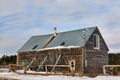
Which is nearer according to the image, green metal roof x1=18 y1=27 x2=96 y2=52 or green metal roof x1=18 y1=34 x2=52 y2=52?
green metal roof x1=18 y1=27 x2=96 y2=52

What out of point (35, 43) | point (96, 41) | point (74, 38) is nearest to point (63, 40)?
point (74, 38)

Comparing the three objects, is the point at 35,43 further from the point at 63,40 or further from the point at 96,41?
the point at 96,41

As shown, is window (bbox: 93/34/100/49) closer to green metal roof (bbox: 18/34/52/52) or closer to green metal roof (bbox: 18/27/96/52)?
green metal roof (bbox: 18/27/96/52)

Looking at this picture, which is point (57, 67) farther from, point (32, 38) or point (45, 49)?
point (32, 38)

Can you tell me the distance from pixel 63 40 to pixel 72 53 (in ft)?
11.4

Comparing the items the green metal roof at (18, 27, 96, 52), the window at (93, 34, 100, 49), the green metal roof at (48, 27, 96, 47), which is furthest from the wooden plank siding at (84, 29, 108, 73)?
the green metal roof at (18, 27, 96, 52)

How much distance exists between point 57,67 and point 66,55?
2233 millimetres

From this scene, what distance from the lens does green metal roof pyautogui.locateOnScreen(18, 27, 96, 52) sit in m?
39.6

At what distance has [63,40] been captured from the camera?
42.2 meters

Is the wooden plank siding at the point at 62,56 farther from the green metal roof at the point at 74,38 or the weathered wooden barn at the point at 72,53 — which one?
the green metal roof at the point at 74,38

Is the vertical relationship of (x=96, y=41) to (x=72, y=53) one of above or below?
above

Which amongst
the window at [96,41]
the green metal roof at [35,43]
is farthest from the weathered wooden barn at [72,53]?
the green metal roof at [35,43]

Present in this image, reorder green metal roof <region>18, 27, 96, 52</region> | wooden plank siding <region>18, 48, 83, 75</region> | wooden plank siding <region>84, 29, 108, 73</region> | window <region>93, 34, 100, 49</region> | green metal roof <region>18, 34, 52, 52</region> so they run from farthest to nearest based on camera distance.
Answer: green metal roof <region>18, 34, 52, 52</region>, window <region>93, 34, 100, 49</region>, green metal roof <region>18, 27, 96, 52</region>, wooden plank siding <region>84, 29, 108, 73</region>, wooden plank siding <region>18, 48, 83, 75</region>

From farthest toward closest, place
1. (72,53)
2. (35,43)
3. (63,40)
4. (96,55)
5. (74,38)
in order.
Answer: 1. (35,43)
2. (63,40)
3. (74,38)
4. (96,55)
5. (72,53)
